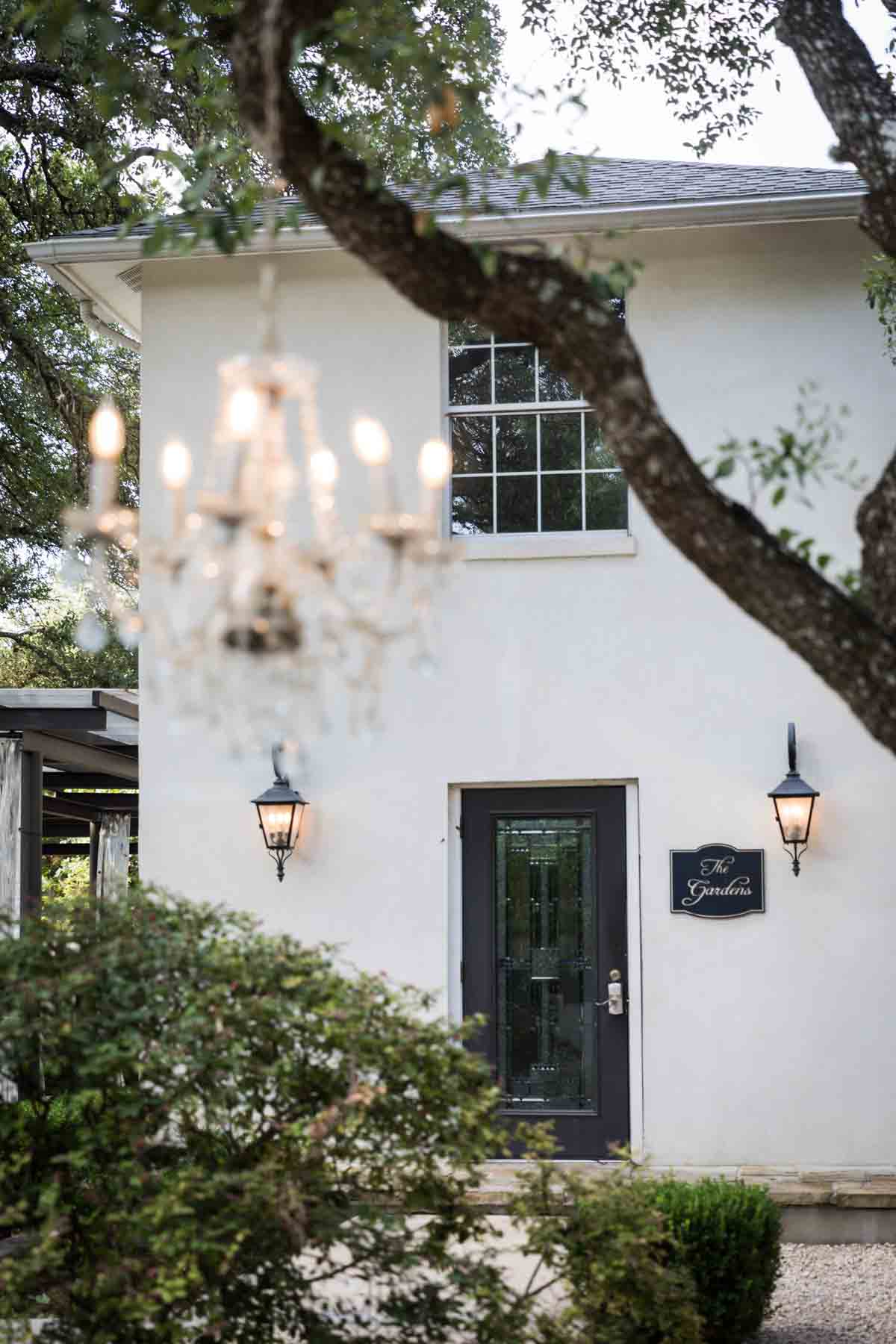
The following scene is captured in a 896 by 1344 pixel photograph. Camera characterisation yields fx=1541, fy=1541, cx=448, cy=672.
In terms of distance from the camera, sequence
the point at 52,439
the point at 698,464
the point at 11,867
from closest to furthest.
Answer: the point at 698,464 → the point at 11,867 → the point at 52,439

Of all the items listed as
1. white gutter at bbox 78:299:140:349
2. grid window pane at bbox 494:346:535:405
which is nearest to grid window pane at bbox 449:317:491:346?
grid window pane at bbox 494:346:535:405

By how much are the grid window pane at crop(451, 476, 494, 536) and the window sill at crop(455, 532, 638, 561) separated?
0.18 meters

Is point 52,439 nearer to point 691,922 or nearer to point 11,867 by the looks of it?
point 11,867

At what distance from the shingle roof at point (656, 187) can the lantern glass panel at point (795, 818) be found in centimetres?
345

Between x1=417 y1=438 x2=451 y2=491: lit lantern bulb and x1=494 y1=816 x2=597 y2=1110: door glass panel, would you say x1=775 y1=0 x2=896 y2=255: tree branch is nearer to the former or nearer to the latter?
x1=417 y1=438 x2=451 y2=491: lit lantern bulb

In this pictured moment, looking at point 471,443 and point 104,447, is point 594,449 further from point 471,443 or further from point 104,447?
point 104,447

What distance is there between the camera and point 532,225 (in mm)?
9047

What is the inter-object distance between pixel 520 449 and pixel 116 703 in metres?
3.06

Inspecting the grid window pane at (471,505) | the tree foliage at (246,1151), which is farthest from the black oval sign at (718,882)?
the tree foliage at (246,1151)

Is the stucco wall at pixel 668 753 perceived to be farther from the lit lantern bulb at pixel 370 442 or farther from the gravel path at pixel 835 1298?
the lit lantern bulb at pixel 370 442

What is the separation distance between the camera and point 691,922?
8.84 m

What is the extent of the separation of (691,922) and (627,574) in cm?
206

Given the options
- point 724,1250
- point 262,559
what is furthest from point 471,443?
point 262,559

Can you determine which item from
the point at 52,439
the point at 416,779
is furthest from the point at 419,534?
the point at 52,439
